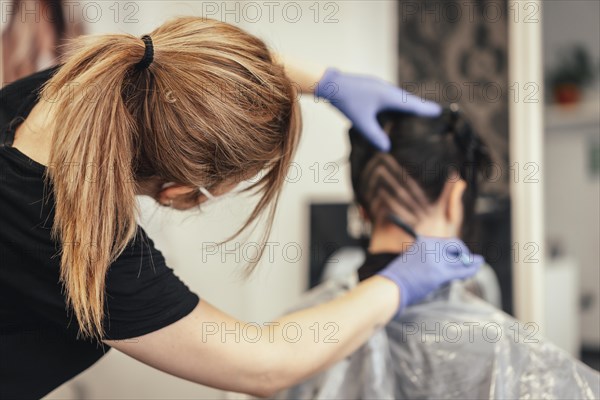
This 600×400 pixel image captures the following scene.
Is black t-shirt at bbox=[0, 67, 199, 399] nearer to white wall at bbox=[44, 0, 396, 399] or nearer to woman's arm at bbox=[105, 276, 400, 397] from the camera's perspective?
woman's arm at bbox=[105, 276, 400, 397]

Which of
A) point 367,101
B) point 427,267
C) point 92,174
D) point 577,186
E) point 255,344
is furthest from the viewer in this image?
point 577,186

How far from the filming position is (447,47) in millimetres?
2529

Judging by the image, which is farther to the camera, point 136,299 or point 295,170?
point 295,170

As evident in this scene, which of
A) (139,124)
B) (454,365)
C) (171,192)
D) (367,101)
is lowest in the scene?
(454,365)

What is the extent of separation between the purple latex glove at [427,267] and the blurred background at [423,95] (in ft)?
2.95

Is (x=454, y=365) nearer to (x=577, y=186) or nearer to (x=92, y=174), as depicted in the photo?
(x=92, y=174)

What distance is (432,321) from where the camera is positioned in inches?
51.1

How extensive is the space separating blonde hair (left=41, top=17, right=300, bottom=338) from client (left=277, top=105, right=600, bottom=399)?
1.75 ft

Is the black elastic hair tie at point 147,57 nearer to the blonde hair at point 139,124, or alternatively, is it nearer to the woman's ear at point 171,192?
the blonde hair at point 139,124

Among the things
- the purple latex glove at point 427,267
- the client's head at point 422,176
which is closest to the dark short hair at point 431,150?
the client's head at point 422,176

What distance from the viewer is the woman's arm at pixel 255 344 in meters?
0.89

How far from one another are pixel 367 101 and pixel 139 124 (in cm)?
69

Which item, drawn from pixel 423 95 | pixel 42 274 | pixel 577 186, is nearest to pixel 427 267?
pixel 42 274

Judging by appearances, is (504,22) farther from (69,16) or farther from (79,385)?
(79,385)
